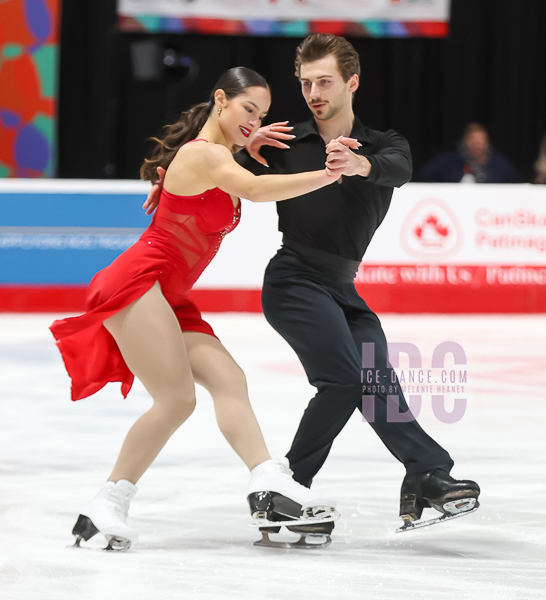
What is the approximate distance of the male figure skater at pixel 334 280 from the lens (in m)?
2.47

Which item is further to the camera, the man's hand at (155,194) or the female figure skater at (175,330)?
the man's hand at (155,194)

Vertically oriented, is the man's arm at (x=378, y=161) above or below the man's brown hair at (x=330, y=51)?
below

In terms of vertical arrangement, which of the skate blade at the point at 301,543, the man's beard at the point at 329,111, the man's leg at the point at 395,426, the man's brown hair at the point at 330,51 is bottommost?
the skate blade at the point at 301,543

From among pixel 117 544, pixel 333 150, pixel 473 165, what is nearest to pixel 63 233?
pixel 473 165

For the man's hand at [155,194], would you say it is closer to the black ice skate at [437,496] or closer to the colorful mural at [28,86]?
the black ice skate at [437,496]

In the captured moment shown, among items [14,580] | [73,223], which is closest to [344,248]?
[14,580]

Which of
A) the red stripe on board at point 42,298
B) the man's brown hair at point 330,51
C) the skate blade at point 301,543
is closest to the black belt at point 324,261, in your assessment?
the man's brown hair at point 330,51

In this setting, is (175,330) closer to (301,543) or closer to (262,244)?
(301,543)

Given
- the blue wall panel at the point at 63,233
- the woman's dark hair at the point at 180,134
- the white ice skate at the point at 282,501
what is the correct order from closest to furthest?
the white ice skate at the point at 282,501, the woman's dark hair at the point at 180,134, the blue wall panel at the point at 63,233

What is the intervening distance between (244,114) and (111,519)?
1.12m

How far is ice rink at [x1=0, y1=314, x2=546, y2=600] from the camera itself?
7.20 ft

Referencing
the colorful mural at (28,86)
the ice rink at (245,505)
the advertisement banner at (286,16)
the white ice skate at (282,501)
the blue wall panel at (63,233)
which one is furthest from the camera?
the colorful mural at (28,86)

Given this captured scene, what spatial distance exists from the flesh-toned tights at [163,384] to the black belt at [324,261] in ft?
1.26

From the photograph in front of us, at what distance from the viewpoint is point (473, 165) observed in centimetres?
821
